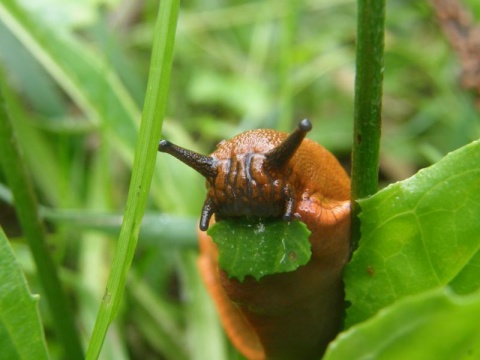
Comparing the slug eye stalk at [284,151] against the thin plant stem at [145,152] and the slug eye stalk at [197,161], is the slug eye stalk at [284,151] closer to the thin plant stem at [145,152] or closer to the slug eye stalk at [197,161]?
the slug eye stalk at [197,161]

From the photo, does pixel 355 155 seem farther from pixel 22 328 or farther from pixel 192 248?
pixel 192 248

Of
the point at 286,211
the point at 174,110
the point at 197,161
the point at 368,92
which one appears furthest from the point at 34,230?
the point at 174,110

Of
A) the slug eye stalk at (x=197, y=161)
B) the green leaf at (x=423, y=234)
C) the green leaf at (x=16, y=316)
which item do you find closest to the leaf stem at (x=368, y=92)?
the green leaf at (x=423, y=234)

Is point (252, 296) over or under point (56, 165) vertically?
under

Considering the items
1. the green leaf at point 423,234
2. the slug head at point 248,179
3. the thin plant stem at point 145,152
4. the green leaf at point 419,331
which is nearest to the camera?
the green leaf at point 419,331

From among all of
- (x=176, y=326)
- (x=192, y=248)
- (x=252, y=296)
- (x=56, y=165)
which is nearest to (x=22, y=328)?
(x=252, y=296)

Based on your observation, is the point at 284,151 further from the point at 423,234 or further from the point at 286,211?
the point at 423,234

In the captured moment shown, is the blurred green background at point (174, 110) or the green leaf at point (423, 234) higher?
the blurred green background at point (174, 110)
